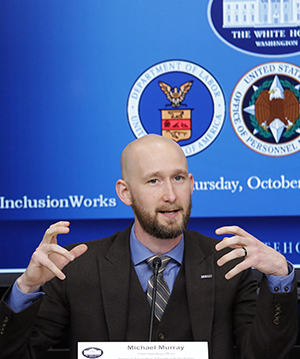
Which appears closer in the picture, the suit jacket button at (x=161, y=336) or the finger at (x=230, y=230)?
the finger at (x=230, y=230)

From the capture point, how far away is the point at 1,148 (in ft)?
8.84

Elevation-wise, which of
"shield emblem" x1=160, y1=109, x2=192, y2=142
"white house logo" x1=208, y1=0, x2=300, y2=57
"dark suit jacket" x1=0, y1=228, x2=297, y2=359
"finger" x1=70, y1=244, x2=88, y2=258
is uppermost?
"white house logo" x1=208, y1=0, x2=300, y2=57

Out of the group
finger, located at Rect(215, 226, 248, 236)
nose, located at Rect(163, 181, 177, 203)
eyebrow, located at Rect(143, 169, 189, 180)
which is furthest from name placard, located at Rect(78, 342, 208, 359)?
eyebrow, located at Rect(143, 169, 189, 180)

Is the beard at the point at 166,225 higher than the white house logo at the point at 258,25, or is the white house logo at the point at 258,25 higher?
the white house logo at the point at 258,25

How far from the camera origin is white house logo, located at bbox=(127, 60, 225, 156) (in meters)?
2.67

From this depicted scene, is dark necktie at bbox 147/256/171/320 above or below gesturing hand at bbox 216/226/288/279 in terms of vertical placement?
below

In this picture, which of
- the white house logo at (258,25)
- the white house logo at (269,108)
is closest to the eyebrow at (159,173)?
the white house logo at (269,108)

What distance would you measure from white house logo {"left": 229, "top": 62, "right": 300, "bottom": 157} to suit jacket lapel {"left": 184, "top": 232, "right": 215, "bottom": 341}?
0.93m

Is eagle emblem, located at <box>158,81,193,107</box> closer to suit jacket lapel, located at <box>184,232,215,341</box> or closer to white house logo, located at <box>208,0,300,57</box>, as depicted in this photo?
white house logo, located at <box>208,0,300,57</box>

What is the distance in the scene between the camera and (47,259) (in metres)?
1.51

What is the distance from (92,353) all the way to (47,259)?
12.7 inches

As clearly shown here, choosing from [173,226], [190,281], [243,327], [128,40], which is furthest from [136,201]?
[128,40]

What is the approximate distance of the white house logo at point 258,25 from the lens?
8.56 feet

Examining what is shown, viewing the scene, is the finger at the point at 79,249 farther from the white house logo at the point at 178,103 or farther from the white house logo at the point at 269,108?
the white house logo at the point at 269,108
